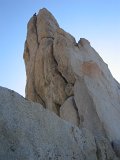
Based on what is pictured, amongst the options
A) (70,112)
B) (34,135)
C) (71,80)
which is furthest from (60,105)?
(34,135)

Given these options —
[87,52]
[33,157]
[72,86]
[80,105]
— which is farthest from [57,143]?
[87,52]

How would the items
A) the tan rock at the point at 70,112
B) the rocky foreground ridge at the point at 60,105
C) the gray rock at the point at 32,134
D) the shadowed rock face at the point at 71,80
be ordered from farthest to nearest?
the tan rock at the point at 70,112 < the shadowed rock face at the point at 71,80 < the rocky foreground ridge at the point at 60,105 < the gray rock at the point at 32,134

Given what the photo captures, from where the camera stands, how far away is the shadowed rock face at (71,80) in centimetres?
1797

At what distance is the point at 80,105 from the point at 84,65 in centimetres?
298

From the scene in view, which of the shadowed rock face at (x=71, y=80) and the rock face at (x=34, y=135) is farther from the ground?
the shadowed rock face at (x=71, y=80)

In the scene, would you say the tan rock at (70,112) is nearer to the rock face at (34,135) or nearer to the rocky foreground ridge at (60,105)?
the rocky foreground ridge at (60,105)

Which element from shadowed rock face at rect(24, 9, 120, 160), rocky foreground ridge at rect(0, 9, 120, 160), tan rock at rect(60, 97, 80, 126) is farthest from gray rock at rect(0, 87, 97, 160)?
tan rock at rect(60, 97, 80, 126)

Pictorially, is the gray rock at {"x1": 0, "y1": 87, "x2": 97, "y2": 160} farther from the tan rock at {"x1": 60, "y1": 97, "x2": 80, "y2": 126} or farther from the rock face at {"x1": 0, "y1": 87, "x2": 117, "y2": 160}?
the tan rock at {"x1": 60, "y1": 97, "x2": 80, "y2": 126}

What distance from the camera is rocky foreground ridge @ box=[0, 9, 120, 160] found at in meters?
8.56

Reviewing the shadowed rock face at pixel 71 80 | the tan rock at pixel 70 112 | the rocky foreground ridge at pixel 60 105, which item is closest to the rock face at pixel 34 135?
the rocky foreground ridge at pixel 60 105

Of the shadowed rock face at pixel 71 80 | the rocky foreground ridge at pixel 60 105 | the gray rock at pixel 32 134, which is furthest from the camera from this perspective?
the shadowed rock face at pixel 71 80

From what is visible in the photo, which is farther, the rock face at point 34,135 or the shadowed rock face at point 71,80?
the shadowed rock face at point 71,80

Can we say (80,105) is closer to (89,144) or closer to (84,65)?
(84,65)

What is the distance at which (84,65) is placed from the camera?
20438 millimetres
